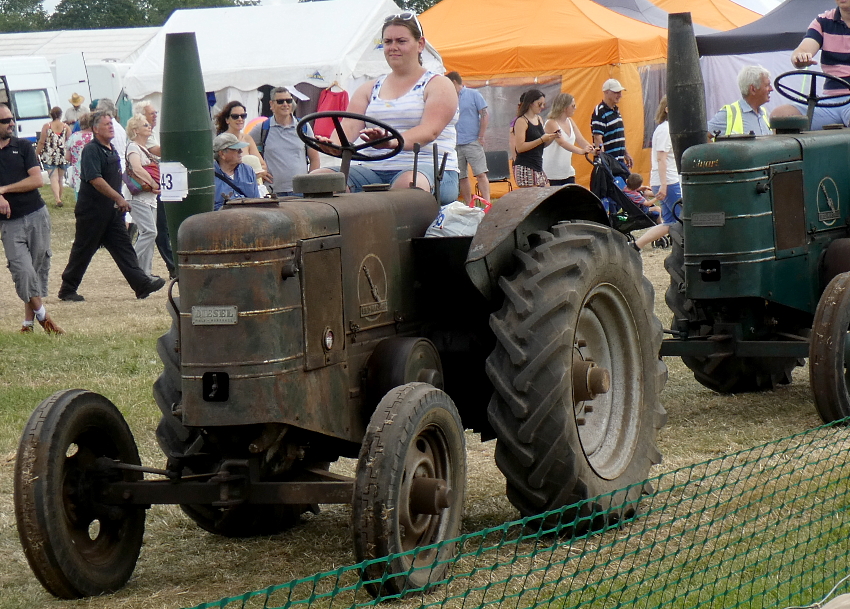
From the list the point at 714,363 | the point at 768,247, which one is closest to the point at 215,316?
the point at 768,247

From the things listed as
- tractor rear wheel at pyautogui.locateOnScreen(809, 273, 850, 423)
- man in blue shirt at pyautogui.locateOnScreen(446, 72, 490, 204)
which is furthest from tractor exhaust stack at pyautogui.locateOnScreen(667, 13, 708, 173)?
man in blue shirt at pyautogui.locateOnScreen(446, 72, 490, 204)

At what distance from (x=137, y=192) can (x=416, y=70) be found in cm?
817

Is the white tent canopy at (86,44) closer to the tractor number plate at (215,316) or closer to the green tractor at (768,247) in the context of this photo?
the green tractor at (768,247)

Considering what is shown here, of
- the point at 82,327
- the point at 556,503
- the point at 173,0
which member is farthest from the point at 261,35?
the point at 173,0

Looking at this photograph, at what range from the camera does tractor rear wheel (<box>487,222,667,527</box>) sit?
4.20m

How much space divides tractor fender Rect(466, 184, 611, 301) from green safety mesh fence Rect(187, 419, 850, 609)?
88cm

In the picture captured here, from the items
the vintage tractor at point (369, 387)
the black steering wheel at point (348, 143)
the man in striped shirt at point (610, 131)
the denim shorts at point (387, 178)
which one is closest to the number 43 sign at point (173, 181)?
the denim shorts at point (387, 178)

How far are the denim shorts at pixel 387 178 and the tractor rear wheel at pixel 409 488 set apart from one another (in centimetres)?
132

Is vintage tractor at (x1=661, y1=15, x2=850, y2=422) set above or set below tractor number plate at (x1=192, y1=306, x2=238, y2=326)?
below

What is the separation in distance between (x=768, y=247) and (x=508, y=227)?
2.44m

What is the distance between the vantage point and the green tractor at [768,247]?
20.3 ft

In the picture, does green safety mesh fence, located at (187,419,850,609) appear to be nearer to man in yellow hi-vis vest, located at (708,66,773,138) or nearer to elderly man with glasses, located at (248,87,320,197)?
man in yellow hi-vis vest, located at (708,66,773,138)

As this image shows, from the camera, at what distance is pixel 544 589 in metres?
3.95

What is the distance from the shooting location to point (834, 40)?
8109 mm
